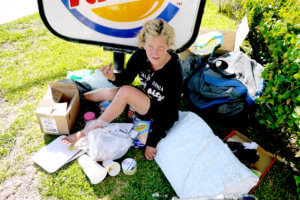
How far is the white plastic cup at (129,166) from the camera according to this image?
1977 mm

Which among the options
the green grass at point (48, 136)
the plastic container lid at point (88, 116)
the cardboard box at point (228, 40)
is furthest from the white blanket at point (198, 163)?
the cardboard box at point (228, 40)

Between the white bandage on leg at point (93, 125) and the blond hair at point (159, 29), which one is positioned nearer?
the blond hair at point (159, 29)

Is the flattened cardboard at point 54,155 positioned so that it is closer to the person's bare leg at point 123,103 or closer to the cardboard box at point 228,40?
the person's bare leg at point 123,103

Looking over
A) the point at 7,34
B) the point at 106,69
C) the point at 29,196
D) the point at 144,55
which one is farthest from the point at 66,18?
the point at 7,34

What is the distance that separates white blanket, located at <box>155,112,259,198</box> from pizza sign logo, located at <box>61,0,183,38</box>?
3.43ft

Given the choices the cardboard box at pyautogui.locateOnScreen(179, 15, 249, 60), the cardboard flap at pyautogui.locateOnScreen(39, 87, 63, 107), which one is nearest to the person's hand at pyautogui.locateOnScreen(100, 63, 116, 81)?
the cardboard flap at pyautogui.locateOnScreen(39, 87, 63, 107)

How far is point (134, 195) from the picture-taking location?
1.88 meters

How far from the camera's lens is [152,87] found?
217 centimetres

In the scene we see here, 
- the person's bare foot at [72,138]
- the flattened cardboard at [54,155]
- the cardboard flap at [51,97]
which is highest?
the cardboard flap at [51,97]

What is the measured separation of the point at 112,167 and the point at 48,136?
0.80 meters

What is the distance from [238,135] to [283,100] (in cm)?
55

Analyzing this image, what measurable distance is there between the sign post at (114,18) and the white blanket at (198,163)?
845 millimetres

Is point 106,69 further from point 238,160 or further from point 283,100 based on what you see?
point 283,100

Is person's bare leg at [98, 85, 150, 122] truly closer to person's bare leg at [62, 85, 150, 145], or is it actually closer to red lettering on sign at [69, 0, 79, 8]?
person's bare leg at [62, 85, 150, 145]
